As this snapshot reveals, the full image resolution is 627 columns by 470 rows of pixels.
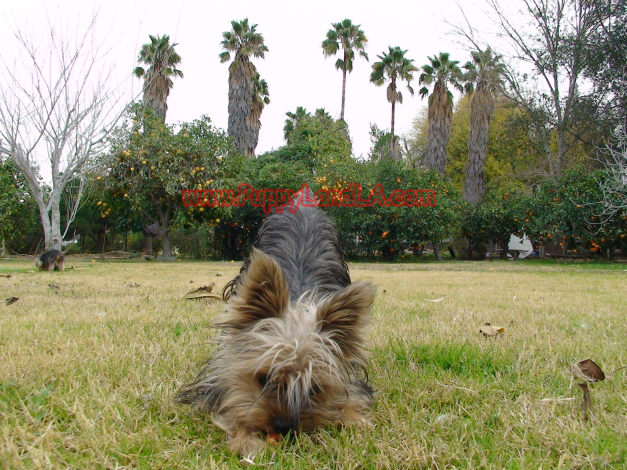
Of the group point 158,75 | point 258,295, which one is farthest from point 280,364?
point 158,75

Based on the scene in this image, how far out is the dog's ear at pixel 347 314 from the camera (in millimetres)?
2180

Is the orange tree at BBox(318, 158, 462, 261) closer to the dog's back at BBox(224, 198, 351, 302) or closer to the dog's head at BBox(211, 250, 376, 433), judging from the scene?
the dog's back at BBox(224, 198, 351, 302)

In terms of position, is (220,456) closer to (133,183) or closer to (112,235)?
(133,183)

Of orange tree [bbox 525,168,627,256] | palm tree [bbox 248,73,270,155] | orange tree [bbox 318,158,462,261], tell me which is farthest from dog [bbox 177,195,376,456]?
palm tree [bbox 248,73,270,155]

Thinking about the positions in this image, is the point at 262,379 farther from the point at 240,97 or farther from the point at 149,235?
the point at 240,97

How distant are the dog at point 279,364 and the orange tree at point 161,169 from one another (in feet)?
56.0

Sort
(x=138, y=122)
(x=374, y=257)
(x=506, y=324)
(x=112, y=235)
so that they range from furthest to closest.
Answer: (x=112, y=235), (x=374, y=257), (x=138, y=122), (x=506, y=324)

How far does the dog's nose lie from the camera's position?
1896 millimetres

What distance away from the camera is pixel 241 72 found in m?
29.5

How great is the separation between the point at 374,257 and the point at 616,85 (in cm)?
1207

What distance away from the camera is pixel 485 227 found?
23906 mm

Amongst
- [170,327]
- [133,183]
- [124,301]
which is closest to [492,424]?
[170,327]

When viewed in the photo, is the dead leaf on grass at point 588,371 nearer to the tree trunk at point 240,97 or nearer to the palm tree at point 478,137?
the tree trunk at point 240,97

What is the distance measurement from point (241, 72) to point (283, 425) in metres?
30.0
